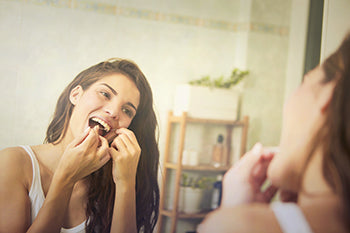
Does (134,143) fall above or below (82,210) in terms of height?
above

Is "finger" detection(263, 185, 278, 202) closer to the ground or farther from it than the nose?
closer to the ground

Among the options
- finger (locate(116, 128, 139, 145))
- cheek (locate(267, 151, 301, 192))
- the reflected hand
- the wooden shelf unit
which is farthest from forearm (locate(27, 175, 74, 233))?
cheek (locate(267, 151, 301, 192))

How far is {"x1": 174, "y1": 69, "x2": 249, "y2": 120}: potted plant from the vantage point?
1.14m

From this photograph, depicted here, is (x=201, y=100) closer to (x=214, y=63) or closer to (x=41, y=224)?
(x=214, y=63)

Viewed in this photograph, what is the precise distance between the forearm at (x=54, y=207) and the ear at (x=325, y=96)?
0.69 m

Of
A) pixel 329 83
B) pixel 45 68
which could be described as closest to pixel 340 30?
pixel 329 83

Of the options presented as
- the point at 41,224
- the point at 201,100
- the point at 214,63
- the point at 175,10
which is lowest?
the point at 41,224

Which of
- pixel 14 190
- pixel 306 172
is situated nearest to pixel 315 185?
pixel 306 172

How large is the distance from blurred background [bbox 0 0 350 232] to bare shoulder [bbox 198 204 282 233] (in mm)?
440

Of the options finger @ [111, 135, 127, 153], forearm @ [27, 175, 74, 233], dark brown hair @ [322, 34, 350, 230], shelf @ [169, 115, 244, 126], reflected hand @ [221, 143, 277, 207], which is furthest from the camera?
shelf @ [169, 115, 244, 126]

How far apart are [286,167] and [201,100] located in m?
0.56

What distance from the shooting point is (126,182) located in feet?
3.17

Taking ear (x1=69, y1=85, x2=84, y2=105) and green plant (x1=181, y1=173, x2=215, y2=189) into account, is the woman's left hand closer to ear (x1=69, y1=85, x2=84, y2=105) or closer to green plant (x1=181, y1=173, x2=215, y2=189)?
ear (x1=69, y1=85, x2=84, y2=105)

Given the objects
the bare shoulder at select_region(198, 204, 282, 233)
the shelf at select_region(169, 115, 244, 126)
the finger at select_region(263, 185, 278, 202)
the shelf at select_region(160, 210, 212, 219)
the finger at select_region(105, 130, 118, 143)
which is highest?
the shelf at select_region(169, 115, 244, 126)
